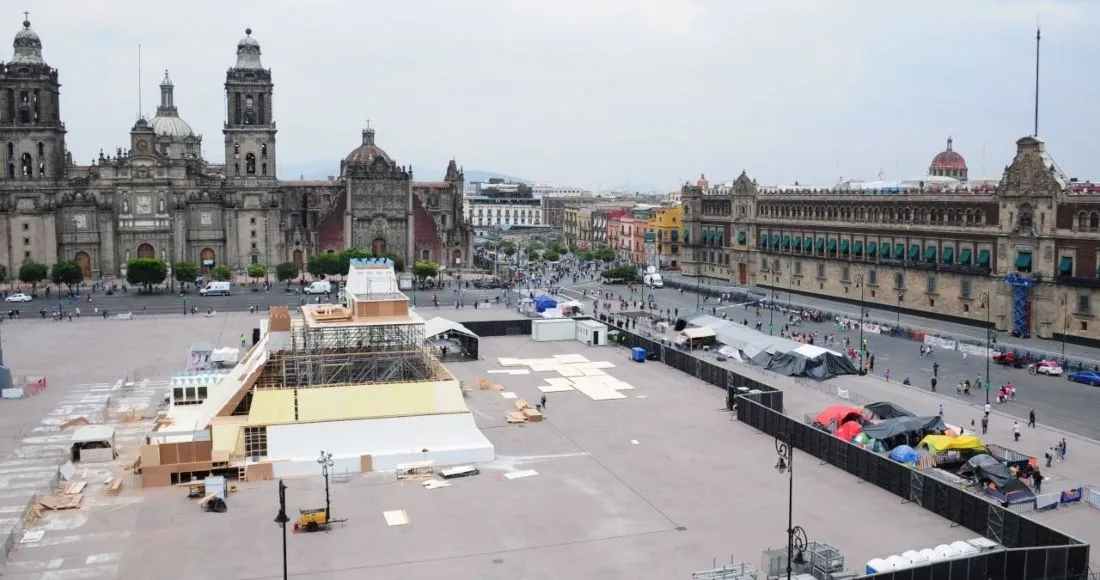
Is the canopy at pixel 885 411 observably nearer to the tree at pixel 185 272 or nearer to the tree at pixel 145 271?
the tree at pixel 145 271

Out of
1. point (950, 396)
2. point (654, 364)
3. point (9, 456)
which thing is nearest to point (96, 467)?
point (9, 456)

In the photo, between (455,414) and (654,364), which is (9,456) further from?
(654,364)

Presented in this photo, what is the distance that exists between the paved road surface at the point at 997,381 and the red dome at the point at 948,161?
52878mm

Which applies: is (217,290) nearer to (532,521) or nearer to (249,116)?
(249,116)

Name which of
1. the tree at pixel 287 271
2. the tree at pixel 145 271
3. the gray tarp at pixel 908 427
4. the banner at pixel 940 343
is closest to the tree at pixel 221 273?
the tree at pixel 287 271

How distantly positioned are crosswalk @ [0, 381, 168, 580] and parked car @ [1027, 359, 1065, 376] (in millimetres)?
42772

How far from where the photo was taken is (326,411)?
36.6 metres

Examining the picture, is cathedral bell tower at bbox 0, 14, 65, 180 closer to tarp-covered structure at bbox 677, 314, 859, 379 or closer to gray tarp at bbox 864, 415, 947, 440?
tarp-covered structure at bbox 677, 314, 859, 379

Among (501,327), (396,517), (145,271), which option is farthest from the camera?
(145,271)

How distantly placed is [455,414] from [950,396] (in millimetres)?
23803

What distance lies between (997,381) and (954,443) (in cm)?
1776

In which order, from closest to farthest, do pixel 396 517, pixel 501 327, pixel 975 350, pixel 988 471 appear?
1. pixel 396 517
2. pixel 988 471
3. pixel 975 350
4. pixel 501 327

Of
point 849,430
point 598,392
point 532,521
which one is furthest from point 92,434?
point 849,430

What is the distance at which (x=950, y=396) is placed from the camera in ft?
153
